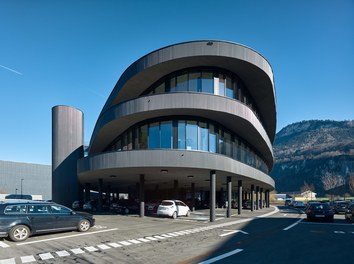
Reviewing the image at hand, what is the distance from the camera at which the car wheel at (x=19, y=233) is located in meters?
13.6

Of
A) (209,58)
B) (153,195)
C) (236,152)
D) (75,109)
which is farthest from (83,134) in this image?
(209,58)

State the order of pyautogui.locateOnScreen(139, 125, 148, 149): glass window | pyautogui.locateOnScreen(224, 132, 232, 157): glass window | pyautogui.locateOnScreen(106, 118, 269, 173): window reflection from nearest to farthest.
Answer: pyautogui.locateOnScreen(106, 118, 269, 173): window reflection → pyautogui.locateOnScreen(139, 125, 148, 149): glass window → pyautogui.locateOnScreen(224, 132, 232, 157): glass window

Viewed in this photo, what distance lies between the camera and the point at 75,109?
46844 millimetres

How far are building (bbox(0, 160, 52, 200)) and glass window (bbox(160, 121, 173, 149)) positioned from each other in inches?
2747

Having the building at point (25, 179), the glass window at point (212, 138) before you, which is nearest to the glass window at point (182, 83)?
the glass window at point (212, 138)

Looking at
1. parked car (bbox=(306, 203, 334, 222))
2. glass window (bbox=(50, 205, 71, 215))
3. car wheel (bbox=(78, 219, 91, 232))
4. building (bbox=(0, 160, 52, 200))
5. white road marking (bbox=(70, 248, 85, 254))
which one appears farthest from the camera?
building (bbox=(0, 160, 52, 200))

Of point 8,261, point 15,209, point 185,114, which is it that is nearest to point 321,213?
point 185,114

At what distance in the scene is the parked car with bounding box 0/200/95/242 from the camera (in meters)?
13.7

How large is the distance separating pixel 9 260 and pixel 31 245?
2717 millimetres

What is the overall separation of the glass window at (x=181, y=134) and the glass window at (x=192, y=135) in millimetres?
235

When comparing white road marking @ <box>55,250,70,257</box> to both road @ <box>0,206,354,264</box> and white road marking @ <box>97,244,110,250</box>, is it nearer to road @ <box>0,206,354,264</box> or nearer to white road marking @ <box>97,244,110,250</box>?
road @ <box>0,206,354,264</box>

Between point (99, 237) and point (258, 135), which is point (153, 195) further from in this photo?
point (99, 237)

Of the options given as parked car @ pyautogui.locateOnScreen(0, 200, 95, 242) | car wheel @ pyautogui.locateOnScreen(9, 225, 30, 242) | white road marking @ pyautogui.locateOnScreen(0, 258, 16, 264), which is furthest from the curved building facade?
white road marking @ pyautogui.locateOnScreen(0, 258, 16, 264)

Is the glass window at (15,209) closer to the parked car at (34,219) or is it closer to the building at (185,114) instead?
the parked car at (34,219)
